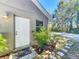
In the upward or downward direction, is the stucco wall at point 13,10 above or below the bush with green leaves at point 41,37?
above

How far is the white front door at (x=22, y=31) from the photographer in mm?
8848

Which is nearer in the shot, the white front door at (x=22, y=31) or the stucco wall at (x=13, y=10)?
the stucco wall at (x=13, y=10)

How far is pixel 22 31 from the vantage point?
962 centimetres

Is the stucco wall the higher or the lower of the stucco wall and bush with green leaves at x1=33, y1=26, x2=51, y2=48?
the higher

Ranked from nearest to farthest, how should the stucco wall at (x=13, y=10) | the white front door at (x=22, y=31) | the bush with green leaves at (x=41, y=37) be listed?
the stucco wall at (x=13, y=10) → the white front door at (x=22, y=31) → the bush with green leaves at (x=41, y=37)

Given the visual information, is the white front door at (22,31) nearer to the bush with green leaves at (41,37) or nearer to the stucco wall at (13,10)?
the stucco wall at (13,10)

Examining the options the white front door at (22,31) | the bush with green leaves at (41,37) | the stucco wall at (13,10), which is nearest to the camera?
the stucco wall at (13,10)

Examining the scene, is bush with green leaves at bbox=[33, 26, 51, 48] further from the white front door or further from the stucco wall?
the stucco wall

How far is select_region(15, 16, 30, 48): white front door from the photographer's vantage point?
885 centimetres

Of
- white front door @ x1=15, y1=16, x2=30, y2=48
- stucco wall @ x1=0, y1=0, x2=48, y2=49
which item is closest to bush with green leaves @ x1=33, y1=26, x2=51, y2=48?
white front door @ x1=15, y1=16, x2=30, y2=48

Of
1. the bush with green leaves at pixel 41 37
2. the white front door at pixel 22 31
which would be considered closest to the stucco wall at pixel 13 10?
the white front door at pixel 22 31

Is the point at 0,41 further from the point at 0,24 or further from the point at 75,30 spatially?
the point at 75,30

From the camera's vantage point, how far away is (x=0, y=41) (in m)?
6.16

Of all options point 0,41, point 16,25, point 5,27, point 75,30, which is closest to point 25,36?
point 16,25
